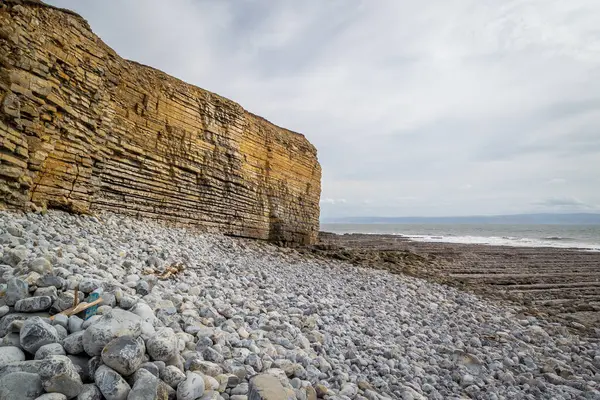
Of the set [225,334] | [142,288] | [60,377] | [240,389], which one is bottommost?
[240,389]

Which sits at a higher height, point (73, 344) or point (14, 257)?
point (14, 257)

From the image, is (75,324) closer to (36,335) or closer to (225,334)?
(36,335)

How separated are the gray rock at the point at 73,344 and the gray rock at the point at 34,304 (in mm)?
660

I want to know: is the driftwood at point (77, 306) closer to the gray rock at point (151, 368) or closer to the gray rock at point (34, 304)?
the gray rock at point (34, 304)

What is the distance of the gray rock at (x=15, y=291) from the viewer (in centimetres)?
286

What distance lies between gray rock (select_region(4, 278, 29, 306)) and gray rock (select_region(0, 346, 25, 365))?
80cm

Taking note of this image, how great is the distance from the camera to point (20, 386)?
1959 millimetres

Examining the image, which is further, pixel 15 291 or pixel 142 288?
pixel 142 288

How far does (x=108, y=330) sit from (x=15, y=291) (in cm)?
123

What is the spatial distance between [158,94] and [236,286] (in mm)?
8308

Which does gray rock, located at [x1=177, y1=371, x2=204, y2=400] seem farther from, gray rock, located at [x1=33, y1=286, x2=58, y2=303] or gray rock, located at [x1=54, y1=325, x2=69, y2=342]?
gray rock, located at [x1=33, y1=286, x2=58, y2=303]

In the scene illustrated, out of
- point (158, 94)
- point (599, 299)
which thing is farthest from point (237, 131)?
point (599, 299)

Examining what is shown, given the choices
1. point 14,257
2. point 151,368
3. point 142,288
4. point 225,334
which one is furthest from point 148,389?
point 14,257

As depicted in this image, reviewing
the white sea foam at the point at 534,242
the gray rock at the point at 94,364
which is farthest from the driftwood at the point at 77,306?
the white sea foam at the point at 534,242
